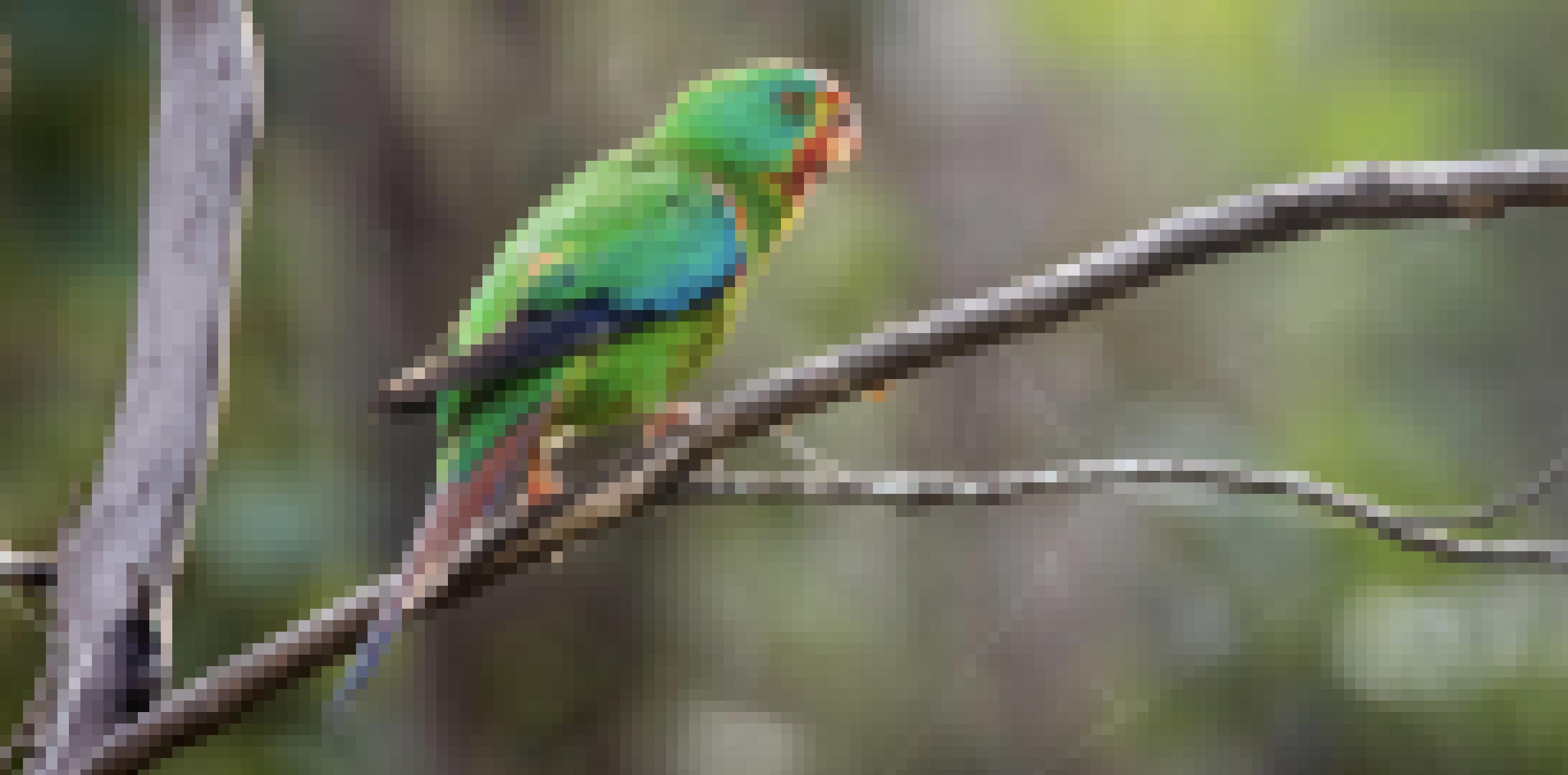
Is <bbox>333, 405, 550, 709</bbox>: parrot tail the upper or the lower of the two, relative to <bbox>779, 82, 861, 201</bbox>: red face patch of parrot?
lower

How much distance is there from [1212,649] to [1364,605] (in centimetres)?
15

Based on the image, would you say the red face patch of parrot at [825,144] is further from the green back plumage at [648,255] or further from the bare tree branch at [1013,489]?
the bare tree branch at [1013,489]

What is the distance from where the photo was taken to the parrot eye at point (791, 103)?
989 mm

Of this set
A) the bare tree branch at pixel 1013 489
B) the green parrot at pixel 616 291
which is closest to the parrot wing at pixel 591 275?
the green parrot at pixel 616 291

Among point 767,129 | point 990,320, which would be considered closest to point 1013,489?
point 990,320

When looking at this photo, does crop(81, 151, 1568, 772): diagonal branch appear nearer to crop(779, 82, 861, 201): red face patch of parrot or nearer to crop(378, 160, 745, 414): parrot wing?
crop(378, 160, 745, 414): parrot wing

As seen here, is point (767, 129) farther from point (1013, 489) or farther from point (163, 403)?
point (163, 403)

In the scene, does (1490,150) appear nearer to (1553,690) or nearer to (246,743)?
(1553,690)

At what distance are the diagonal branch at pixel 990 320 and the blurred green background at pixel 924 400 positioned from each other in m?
0.42

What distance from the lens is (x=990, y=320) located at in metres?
0.73

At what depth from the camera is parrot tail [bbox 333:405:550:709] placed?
0.79 metres

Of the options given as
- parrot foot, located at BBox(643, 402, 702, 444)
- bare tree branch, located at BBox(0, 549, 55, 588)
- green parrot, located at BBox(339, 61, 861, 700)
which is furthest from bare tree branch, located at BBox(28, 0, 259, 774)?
parrot foot, located at BBox(643, 402, 702, 444)

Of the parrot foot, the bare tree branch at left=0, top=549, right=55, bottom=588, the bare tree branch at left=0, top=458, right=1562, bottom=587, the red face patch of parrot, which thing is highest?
the red face patch of parrot

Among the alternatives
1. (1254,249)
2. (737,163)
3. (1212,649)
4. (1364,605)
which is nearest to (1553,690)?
(1364,605)
